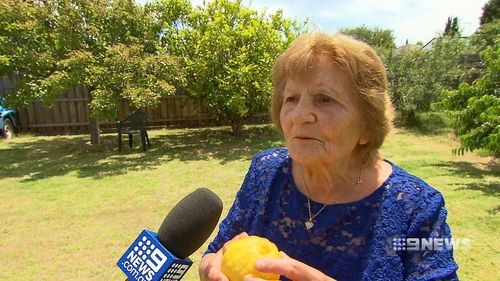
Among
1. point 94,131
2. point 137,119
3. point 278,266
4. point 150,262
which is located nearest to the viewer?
point 278,266

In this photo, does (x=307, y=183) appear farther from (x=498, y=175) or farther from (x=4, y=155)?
(x=4, y=155)

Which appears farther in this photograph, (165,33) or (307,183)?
(165,33)

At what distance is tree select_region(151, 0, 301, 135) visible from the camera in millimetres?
11336

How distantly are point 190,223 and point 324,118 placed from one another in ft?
2.20

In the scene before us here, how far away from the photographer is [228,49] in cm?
1162

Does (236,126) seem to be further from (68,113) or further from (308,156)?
(308,156)

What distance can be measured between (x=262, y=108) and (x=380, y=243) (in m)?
11.7

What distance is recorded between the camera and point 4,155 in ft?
36.6

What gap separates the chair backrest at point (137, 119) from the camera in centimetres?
1158

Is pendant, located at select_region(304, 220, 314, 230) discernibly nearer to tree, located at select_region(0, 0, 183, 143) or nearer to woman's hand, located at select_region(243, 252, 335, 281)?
woman's hand, located at select_region(243, 252, 335, 281)

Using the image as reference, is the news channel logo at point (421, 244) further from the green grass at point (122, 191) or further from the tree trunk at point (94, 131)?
the tree trunk at point (94, 131)

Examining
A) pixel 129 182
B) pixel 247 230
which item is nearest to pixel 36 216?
pixel 129 182

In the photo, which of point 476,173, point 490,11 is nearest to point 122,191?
point 476,173

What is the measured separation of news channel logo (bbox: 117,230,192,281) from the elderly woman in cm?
13
